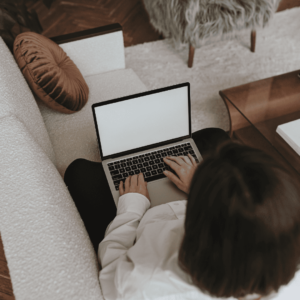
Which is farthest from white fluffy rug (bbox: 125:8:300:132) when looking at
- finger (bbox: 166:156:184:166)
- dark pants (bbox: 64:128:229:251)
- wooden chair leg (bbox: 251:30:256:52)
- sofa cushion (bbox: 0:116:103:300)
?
sofa cushion (bbox: 0:116:103:300)

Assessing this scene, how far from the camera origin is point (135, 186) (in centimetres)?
101

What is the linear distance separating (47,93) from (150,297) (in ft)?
3.10

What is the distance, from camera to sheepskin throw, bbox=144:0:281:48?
5.86 feet

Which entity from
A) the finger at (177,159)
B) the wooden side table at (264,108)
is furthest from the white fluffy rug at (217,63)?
the finger at (177,159)

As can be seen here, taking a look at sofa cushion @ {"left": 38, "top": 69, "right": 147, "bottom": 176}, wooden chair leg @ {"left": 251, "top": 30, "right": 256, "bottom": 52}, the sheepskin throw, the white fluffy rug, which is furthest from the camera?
wooden chair leg @ {"left": 251, "top": 30, "right": 256, "bottom": 52}

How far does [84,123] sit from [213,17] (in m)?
1.12

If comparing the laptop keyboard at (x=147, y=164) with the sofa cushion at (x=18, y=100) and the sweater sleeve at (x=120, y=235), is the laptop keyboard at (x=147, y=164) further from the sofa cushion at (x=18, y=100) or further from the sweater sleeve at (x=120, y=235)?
the sofa cushion at (x=18, y=100)

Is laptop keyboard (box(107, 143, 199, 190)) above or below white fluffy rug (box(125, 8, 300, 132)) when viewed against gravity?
above

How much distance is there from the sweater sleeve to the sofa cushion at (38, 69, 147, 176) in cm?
41

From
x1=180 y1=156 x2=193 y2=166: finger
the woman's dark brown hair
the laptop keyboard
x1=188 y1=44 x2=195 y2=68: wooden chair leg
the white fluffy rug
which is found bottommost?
the white fluffy rug

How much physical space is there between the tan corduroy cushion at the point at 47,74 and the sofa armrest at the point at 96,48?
5.6 inches

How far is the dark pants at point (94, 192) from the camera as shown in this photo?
3.26 feet

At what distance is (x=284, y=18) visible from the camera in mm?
2426

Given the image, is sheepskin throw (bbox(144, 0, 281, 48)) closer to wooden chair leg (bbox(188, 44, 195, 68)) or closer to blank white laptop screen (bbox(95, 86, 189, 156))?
wooden chair leg (bbox(188, 44, 195, 68))
